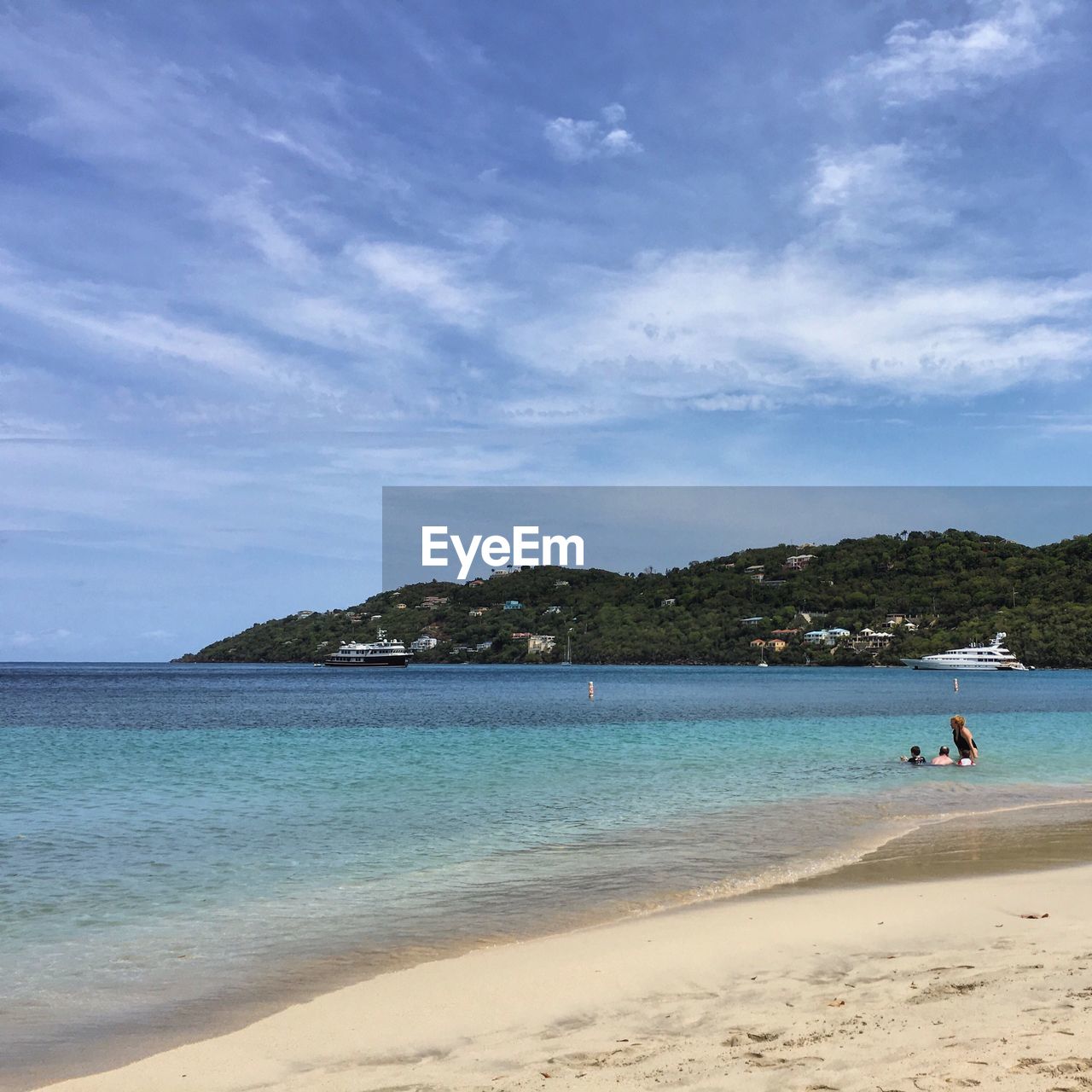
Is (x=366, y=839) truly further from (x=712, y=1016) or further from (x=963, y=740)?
(x=963, y=740)

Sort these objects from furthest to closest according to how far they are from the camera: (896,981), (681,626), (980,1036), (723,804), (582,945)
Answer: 1. (681,626)
2. (723,804)
3. (582,945)
4. (896,981)
5. (980,1036)

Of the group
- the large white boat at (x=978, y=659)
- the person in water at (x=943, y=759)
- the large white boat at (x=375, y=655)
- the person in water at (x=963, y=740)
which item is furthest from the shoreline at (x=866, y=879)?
the large white boat at (x=375, y=655)

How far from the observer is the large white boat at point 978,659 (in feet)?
427

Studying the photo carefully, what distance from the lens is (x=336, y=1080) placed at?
5598mm

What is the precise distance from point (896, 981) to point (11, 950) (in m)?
7.57

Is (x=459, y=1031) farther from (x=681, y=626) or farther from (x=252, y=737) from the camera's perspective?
(x=681, y=626)

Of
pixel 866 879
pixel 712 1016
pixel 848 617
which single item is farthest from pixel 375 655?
pixel 712 1016

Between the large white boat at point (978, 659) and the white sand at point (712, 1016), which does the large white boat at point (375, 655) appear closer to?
the large white boat at point (978, 659)

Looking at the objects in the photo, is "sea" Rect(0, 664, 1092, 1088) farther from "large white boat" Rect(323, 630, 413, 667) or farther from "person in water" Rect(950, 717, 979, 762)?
"large white boat" Rect(323, 630, 413, 667)

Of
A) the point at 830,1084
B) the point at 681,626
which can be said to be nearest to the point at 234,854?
the point at 830,1084

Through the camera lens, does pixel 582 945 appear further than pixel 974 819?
No

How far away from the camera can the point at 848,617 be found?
16925 centimetres

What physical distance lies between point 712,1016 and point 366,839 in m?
8.69

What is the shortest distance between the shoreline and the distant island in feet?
447
